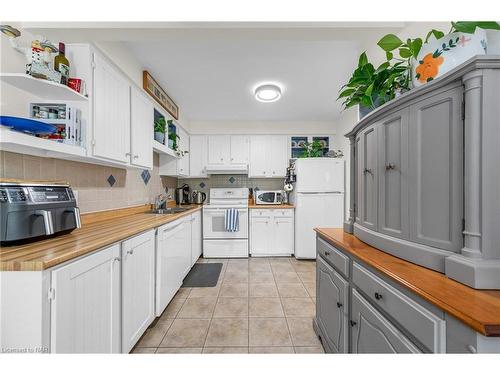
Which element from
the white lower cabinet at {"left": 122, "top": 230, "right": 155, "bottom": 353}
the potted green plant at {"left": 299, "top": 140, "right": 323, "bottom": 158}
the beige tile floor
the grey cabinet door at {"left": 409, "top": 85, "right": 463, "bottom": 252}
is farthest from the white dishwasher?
the potted green plant at {"left": 299, "top": 140, "right": 323, "bottom": 158}

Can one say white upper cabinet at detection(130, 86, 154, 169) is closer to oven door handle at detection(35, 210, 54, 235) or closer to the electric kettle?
oven door handle at detection(35, 210, 54, 235)

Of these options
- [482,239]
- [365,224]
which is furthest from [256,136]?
[482,239]

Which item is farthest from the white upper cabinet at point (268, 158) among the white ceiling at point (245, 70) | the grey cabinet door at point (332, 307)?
the grey cabinet door at point (332, 307)

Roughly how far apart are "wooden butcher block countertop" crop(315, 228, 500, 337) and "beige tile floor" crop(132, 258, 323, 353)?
3.58 feet

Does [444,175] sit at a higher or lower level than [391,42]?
lower

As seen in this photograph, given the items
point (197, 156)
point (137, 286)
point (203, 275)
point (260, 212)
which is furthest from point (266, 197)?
point (137, 286)

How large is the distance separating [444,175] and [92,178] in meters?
2.43

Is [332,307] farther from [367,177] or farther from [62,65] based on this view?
[62,65]

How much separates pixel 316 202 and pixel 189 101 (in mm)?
2622

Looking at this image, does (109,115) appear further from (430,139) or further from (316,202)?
(316,202)

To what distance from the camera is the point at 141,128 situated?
7.18ft

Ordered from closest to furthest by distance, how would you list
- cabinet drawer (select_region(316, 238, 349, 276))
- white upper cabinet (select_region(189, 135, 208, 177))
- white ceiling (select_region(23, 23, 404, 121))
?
cabinet drawer (select_region(316, 238, 349, 276))
white ceiling (select_region(23, 23, 404, 121))
white upper cabinet (select_region(189, 135, 208, 177))

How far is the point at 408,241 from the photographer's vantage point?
97 centimetres

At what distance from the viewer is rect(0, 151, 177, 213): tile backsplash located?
1.29 m
